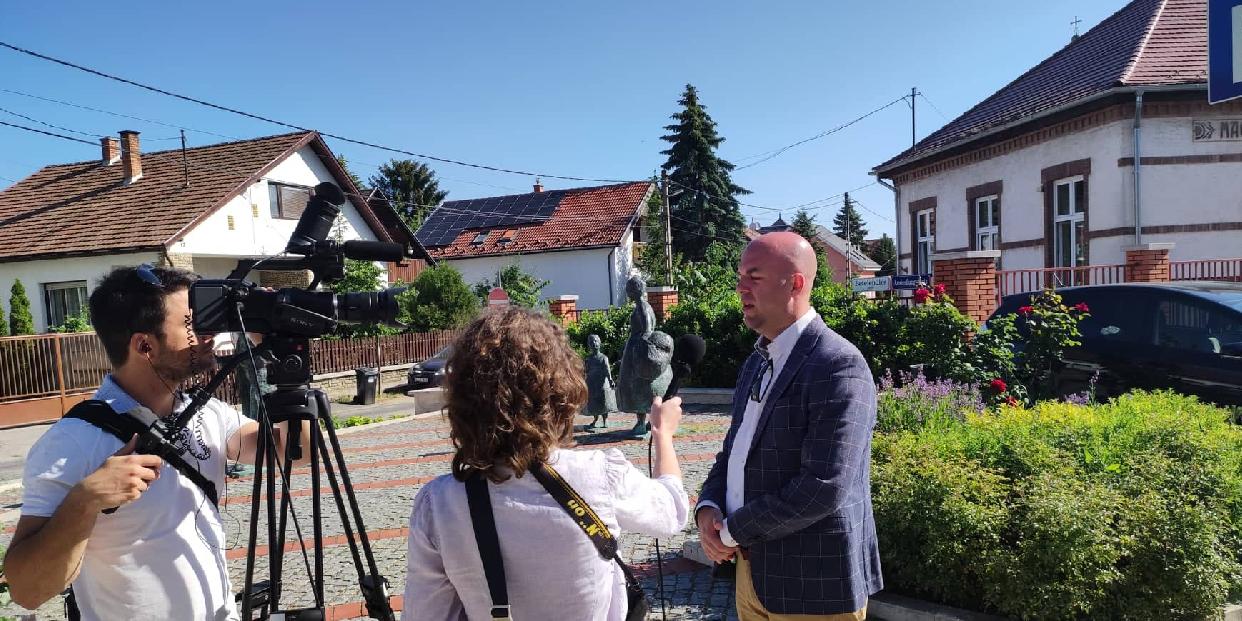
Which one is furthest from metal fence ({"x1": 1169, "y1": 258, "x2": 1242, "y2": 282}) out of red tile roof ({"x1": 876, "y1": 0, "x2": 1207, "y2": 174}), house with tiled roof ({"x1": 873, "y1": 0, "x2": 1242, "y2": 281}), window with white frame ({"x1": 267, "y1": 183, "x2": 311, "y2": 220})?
window with white frame ({"x1": 267, "y1": 183, "x2": 311, "y2": 220})

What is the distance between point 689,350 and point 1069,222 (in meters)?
15.9

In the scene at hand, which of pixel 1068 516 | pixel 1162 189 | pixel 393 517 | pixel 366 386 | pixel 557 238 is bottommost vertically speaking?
pixel 366 386

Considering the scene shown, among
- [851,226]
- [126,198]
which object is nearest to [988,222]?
[126,198]

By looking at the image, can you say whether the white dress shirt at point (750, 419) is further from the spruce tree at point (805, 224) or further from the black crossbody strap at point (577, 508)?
the spruce tree at point (805, 224)

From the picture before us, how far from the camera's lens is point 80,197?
72.2 ft

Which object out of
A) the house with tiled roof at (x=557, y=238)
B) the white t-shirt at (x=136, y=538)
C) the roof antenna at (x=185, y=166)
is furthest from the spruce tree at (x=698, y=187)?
the white t-shirt at (x=136, y=538)

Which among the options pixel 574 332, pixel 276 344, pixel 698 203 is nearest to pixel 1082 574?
pixel 276 344

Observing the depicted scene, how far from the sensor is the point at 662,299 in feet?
52.7

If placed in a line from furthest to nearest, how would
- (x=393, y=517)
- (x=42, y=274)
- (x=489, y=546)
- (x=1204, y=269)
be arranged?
(x=42, y=274) → (x=1204, y=269) → (x=393, y=517) → (x=489, y=546)

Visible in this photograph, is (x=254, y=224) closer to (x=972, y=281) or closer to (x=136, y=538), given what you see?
(x=972, y=281)

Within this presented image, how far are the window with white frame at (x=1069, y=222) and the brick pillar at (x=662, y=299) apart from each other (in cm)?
802

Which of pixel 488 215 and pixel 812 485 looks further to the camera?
pixel 488 215

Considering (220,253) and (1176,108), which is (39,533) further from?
(220,253)

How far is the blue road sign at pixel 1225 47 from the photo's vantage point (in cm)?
473
